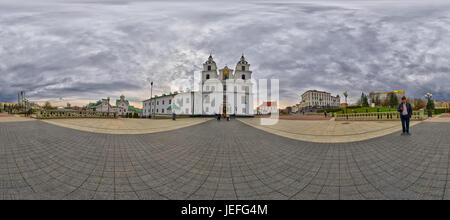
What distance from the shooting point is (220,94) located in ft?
117

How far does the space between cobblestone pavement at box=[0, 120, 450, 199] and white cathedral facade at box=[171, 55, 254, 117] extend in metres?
29.5

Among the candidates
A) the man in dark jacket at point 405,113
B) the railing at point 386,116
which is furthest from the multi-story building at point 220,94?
the man in dark jacket at point 405,113

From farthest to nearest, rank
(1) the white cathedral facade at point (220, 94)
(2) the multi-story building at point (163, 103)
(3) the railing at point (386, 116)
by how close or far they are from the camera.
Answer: (2) the multi-story building at point (163, 103) < (1) the white cathedral facade at point (220, 94) < (3) the railing at point (386, 116)

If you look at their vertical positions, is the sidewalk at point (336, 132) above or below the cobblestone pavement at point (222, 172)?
above

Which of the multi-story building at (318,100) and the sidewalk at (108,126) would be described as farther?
the multi-story building at (318,100)

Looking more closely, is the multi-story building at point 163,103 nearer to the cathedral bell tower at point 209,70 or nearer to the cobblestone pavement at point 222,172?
the cathedral bell tower at point 209,70

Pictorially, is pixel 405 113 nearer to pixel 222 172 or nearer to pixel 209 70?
pixel 222 172

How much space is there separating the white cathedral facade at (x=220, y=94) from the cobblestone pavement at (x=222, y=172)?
29.5 metres

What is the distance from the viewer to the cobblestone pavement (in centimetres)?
245

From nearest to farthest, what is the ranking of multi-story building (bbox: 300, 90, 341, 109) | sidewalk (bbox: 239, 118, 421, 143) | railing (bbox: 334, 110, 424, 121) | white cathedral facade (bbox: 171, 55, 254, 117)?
sidewalk (bbox: 239, 118, 421, 143)
railing (bbox: 334, 110, 424, 121)
white cathedral facade (bbox: 171, 55, 254, 117)
multi-story building (bbox: 300, 90, 341, 109)

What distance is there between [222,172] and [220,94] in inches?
1300

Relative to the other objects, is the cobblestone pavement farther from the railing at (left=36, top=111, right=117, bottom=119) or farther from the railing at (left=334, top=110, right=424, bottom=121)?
the railing at (left=334, top=110, right=424, bottom=121)

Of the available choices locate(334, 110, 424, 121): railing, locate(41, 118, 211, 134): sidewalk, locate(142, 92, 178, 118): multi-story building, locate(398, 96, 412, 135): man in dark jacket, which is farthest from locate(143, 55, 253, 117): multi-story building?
locate(398, 96, 412, 135): man in dark jacket

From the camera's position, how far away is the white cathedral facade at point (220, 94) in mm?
34781
